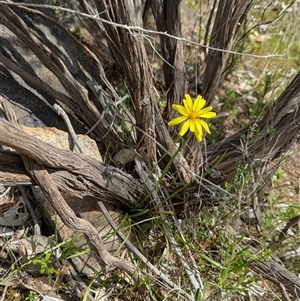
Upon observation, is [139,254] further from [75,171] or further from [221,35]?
[221,35]

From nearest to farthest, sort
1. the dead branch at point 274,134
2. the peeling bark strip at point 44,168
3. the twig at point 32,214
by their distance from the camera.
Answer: the peeling bark strip at point 44,168
the twig at point 32,214
the dead branch at point 274,134

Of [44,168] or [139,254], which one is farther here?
[139,254]

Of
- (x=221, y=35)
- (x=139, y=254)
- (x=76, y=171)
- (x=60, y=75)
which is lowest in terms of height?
(x=139, y=254)

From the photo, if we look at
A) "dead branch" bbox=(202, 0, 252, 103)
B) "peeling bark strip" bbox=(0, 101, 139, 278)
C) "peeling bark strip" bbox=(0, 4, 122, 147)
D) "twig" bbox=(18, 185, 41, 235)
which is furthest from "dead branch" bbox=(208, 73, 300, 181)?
"twig" bbox=(18, 185, 41, 235)

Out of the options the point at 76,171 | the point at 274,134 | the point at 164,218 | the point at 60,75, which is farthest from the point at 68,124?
the point at 274,134

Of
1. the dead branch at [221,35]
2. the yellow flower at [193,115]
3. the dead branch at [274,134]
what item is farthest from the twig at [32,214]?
the dead branch at [221,35]

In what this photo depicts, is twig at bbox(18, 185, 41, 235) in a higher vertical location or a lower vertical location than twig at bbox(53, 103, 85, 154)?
lower

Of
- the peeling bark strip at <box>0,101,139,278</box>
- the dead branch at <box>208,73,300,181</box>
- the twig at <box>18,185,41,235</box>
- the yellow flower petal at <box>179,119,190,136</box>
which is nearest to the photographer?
the peeling bark strip at <box>0,101,139,278</box>

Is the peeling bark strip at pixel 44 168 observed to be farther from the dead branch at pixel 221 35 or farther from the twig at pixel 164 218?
the dead branch at pixel 221 35

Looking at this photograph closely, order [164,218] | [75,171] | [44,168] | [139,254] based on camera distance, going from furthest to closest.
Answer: [164,218]
[139,254]
[75,171]
[44,168]

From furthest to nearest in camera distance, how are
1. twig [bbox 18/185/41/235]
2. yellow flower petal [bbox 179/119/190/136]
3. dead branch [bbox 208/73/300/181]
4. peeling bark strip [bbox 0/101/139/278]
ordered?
1. dead branch [bbox 208/73/300/181]
2. twig [bbox 18/185/41/235]
3. yellow flower petal [bbox 179/119/190/136]
4. peeling bark strip [bbox 0/101/139/278]

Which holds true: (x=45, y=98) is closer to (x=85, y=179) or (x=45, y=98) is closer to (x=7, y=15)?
(x=7, y=15)

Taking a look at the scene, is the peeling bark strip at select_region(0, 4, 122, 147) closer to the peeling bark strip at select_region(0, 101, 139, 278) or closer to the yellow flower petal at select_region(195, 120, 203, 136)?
the peeling bark strip at select_region(0, 101, 139, 278)

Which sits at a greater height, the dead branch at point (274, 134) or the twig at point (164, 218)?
the dead branch at point (274, 134)
